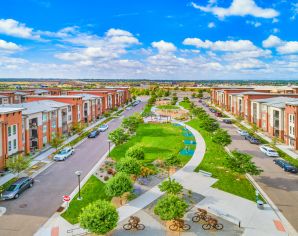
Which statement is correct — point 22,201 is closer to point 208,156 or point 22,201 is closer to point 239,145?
point 208,156

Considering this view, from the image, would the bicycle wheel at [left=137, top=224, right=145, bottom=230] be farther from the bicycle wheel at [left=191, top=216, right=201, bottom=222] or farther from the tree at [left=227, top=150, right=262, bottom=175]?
the tree at [left=227, top=150, right=262, bottom=175]

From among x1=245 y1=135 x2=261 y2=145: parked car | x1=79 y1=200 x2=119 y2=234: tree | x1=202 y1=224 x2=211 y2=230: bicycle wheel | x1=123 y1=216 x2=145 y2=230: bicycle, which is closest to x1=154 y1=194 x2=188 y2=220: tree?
x1=123 y1=216 x2=145 y2=230: bicycle

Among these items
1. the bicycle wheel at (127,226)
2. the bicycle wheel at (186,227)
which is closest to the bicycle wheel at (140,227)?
the bicycle wheel at (127,226)

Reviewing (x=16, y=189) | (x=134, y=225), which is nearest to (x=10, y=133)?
(x=16, y=189)

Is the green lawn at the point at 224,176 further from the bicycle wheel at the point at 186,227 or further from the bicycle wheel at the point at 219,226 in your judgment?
the bicycle wheel at the point at 186,227

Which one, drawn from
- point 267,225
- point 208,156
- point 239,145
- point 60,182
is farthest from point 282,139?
point 60,182

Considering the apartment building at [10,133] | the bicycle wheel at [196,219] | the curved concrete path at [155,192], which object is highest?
the apartment building at [10,133]
